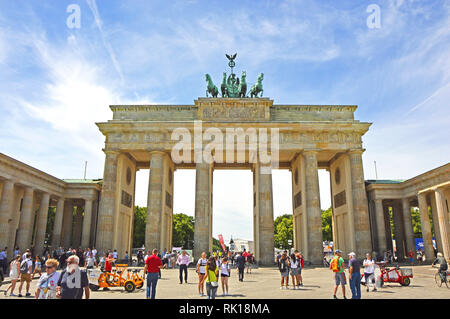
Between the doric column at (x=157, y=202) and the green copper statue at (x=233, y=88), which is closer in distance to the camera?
the doric column at (x=157, y=202)

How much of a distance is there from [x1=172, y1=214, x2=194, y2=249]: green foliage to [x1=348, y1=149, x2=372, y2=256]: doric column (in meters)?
57.2

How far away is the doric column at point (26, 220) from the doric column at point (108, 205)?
264 inches

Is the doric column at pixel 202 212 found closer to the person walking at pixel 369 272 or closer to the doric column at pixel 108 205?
the doric column at pixel 108 205

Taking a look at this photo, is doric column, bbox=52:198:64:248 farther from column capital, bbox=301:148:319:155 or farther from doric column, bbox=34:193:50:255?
column capital, bbox=301:148:319:155

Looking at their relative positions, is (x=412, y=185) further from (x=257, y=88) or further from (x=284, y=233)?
(x=284, y=233)

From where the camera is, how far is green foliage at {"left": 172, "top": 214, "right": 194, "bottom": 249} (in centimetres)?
8569

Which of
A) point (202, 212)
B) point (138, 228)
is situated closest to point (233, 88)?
point (202, 212)

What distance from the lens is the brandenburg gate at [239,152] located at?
1389 inches

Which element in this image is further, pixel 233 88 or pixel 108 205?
pixel 233 88

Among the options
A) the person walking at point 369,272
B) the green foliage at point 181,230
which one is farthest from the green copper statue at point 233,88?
the green foliage at point 181,230

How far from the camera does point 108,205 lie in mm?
35781

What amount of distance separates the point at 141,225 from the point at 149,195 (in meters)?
42.9

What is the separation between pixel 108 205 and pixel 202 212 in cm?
1027
